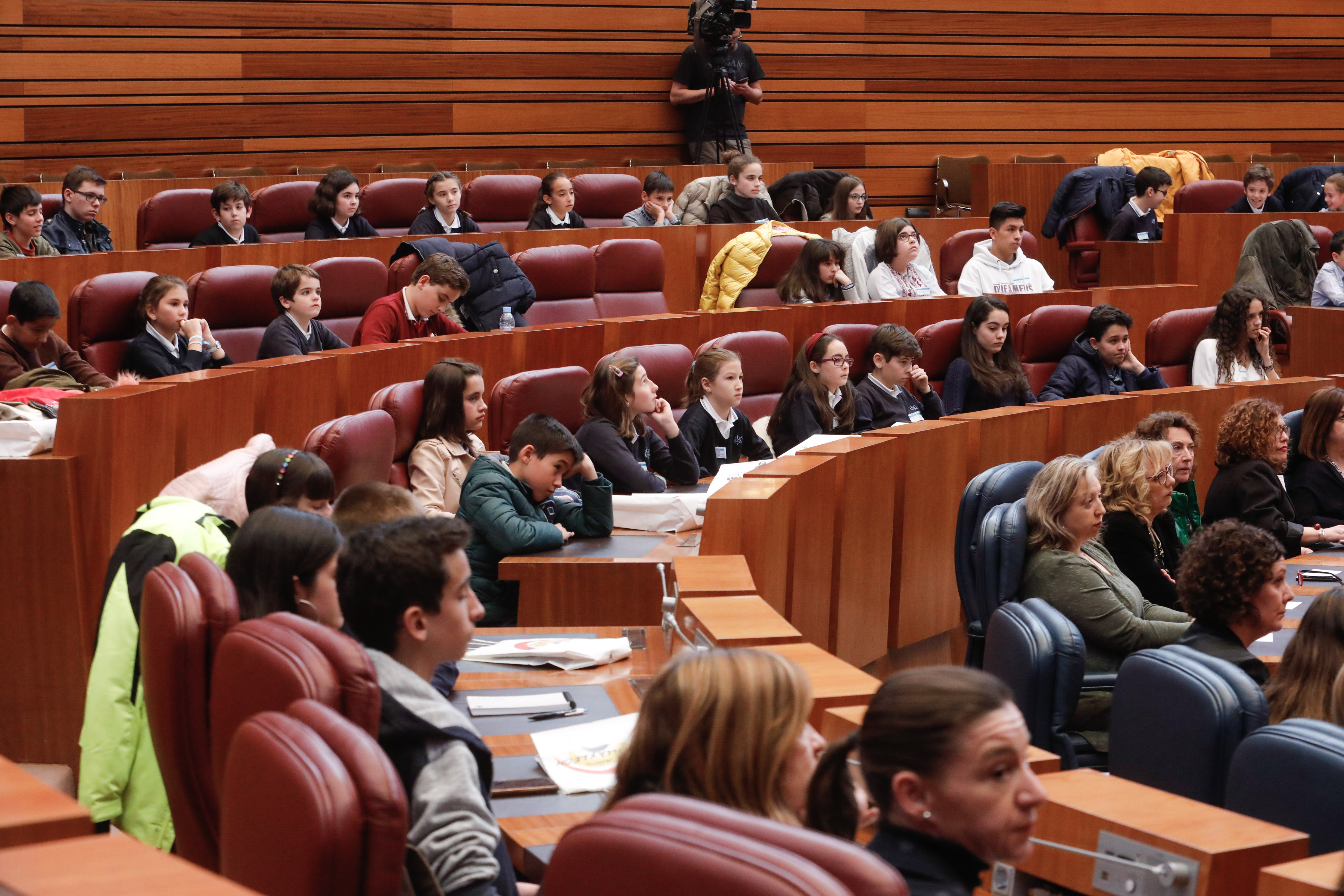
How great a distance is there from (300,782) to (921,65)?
7603 millimetres

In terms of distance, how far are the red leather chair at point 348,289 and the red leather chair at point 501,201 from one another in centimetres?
136

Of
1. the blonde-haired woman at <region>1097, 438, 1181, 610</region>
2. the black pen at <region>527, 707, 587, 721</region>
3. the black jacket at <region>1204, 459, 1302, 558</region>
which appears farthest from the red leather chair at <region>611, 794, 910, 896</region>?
the black jacket at <region>1204, 459, 1302, 558</region>

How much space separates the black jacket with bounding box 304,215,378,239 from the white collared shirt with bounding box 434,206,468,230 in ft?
0.78

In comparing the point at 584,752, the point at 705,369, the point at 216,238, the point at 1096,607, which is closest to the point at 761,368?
the point at 705,369

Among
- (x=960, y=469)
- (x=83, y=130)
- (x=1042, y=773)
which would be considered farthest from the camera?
(x=83, y=130)

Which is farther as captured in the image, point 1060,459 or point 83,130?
point 83,130

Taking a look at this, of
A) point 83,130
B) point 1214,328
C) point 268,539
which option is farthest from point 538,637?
point 83,130

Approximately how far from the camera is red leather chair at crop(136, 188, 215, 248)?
4.88 meters

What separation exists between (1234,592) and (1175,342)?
116 inches

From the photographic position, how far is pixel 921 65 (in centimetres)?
796

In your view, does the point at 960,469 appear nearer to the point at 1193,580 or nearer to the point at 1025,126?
the point at 1193,580

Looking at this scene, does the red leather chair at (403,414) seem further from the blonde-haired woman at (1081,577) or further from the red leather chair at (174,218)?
the red leather chair at (174,218)

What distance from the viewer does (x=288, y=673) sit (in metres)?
1.18

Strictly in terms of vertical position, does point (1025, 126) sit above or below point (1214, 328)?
above
